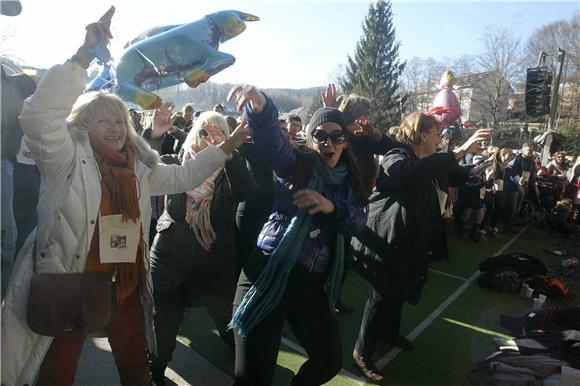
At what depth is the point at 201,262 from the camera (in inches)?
110

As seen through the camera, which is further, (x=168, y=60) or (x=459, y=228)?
(x=459, y=228)

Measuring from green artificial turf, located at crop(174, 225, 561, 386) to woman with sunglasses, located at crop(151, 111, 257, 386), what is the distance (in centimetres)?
73

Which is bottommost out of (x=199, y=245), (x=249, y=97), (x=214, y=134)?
(x=199, y=245)

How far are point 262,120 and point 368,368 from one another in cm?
228

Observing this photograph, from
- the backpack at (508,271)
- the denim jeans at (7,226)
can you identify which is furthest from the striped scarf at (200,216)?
the backpack at (508,271)

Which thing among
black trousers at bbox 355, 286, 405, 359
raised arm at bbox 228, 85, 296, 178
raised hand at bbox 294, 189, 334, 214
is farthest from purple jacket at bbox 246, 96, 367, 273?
black trousers at bbox 355, 286, 405, 359

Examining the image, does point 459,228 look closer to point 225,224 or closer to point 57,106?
point 225,224

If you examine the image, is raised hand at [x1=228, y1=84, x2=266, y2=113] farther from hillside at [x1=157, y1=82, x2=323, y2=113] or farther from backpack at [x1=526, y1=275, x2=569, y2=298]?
backpack at [x1=526, y1=275, x2=569, y2=298]

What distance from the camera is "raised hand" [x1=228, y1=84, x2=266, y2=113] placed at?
1.88 metres

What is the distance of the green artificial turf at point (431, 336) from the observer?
10.8 feet

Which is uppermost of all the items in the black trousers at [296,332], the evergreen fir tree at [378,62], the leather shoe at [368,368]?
the evergreen fir tree at [378,62]

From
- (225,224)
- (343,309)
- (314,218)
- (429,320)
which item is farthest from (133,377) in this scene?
(429,320)

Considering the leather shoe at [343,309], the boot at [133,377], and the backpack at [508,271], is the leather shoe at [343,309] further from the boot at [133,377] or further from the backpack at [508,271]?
the boot at [133,377]

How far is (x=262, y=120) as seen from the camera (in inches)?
75.6
